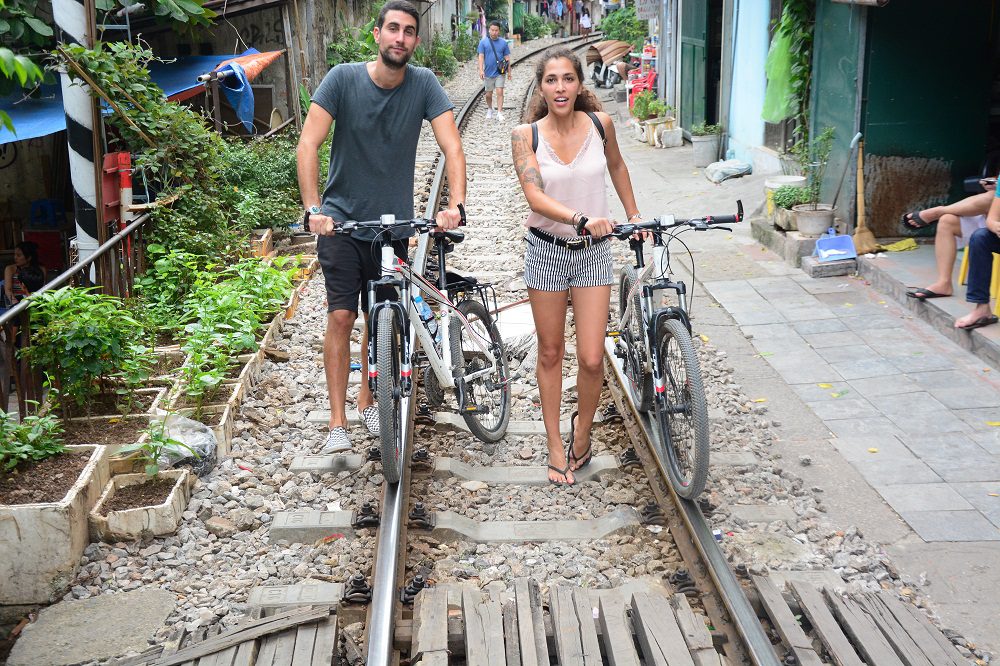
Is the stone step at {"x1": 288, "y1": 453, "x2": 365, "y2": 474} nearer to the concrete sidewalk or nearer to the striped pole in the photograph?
the concrete sidewalk

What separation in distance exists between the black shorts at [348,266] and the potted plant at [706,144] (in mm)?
11038

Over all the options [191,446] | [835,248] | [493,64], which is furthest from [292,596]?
[493,64]

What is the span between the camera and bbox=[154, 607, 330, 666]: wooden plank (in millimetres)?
3674

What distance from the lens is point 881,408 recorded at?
6.33 meters

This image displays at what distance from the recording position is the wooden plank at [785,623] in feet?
11.9

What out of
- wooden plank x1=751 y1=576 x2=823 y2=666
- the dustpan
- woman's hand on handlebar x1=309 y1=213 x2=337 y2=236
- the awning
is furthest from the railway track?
the dustpan

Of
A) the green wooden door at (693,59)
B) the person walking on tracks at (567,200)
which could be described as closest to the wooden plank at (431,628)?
the person walking on tracks at (567,200)

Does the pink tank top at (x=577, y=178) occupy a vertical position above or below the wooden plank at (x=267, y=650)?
above

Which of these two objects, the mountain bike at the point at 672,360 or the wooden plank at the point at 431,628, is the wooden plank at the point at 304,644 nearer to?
the wooden plank at the point at 431,628

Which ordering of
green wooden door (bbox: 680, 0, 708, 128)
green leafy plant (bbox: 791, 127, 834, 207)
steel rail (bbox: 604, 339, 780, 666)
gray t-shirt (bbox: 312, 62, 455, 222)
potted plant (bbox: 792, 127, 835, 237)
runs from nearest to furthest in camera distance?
steel rail (bbox: 604, 339, 780, 666) < gray t-shirt (bbox: 312, 62, 455, 222) < potted plant (bbox: 792, 127, 835, 237) < green leafy plant (bbox: 791, 127, 834, 207) < green wooden door (bbox: 680, 0, 708, 128)

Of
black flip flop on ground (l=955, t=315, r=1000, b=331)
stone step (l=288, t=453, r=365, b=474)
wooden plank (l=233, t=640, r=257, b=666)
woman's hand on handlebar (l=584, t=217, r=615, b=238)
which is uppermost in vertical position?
woman's hand on handlebar (l=584, t=217, r=615, b=238)

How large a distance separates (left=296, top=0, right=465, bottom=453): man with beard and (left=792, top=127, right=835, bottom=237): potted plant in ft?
18.2

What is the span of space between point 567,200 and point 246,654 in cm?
253

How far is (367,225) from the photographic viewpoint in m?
4.89
